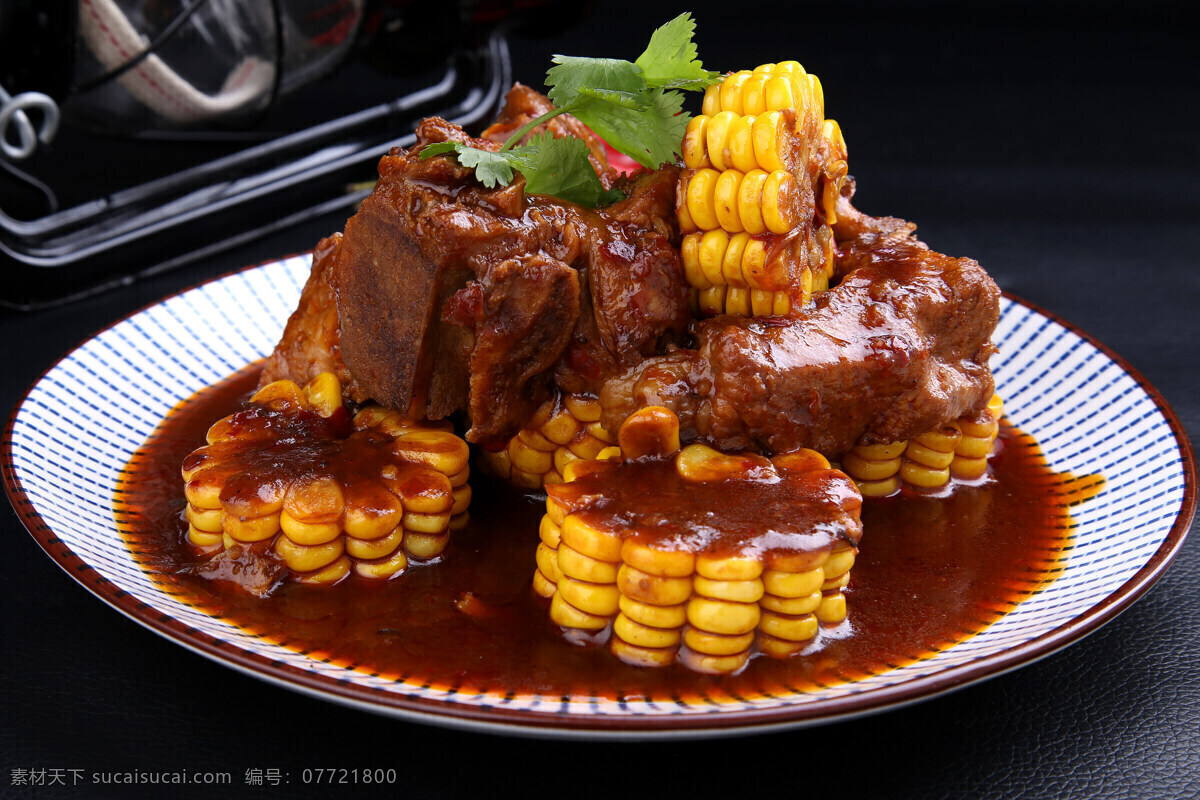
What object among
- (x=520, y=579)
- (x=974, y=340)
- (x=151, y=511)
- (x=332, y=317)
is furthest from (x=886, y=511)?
(x=151, y=511)

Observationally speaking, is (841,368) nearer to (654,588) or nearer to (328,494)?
(654,588)

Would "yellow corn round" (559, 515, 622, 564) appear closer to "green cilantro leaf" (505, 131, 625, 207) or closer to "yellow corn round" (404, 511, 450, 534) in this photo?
"yellow corn round" (404, 511, 450, 534)

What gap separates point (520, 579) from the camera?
2.77 metres

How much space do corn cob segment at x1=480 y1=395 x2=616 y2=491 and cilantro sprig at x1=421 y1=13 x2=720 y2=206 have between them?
486 mm

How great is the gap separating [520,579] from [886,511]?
94cm

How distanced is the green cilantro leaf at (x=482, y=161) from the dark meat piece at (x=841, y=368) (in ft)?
1.72

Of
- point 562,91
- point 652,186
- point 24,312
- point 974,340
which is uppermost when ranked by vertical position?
point 562,91

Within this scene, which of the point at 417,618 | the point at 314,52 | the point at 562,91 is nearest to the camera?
the point at 417,618

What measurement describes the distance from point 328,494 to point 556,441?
567 mm

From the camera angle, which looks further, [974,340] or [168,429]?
[168,429]

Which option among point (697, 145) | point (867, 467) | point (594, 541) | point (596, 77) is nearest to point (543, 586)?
point (594, 541)

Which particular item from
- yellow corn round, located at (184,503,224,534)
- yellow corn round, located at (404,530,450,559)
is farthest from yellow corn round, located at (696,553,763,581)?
yellow corn round, located at (184,503,224,534)

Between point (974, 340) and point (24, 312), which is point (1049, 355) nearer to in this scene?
point (974, 340)

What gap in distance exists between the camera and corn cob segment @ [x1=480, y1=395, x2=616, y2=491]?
2938mm
